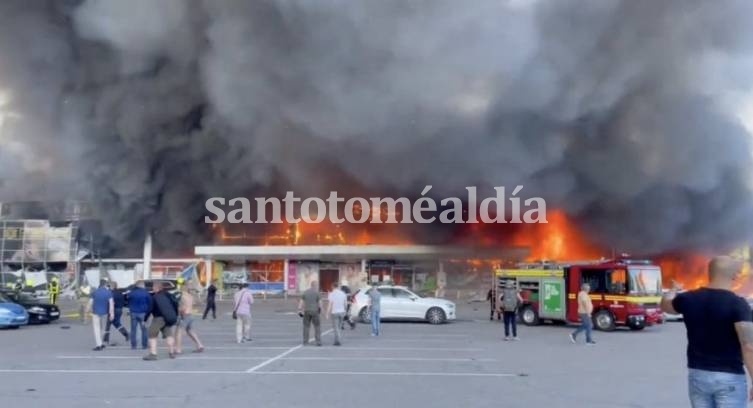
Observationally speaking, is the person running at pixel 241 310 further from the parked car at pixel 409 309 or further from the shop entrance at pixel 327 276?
the shop entrance at pixel 327 276

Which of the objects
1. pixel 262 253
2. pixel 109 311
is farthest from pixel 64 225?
pixel 109 311

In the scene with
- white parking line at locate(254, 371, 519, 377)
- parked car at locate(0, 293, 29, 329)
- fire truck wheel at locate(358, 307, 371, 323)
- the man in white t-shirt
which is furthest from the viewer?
fire truck wheel at locate(358, 307, 371, 323)

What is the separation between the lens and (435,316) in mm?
22781

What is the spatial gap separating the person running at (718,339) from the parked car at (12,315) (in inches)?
732

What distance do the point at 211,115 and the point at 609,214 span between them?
671 inches

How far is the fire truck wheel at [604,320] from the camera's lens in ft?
67.4

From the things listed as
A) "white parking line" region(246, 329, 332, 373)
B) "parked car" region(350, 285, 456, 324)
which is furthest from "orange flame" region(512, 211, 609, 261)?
"white parking line" region(246, 329, 332, 373)

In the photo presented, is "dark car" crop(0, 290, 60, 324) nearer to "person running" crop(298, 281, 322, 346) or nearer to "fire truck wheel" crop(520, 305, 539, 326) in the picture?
"person running" crop(298, 281, 322, 346)

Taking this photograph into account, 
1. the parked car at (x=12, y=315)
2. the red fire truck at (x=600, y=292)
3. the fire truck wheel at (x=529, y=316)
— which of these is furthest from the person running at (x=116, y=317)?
the fire truck wheel at (x=529, y=316)

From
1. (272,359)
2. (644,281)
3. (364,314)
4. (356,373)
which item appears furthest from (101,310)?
(644,281)

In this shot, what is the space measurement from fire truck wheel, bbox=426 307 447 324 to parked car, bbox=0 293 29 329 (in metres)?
10.5

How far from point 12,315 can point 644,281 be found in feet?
51.4

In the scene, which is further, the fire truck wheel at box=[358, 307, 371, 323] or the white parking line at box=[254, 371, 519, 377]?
the fire truck wheel at box=[358, 307, 371, 323]

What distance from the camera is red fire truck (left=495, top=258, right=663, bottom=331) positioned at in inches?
804
